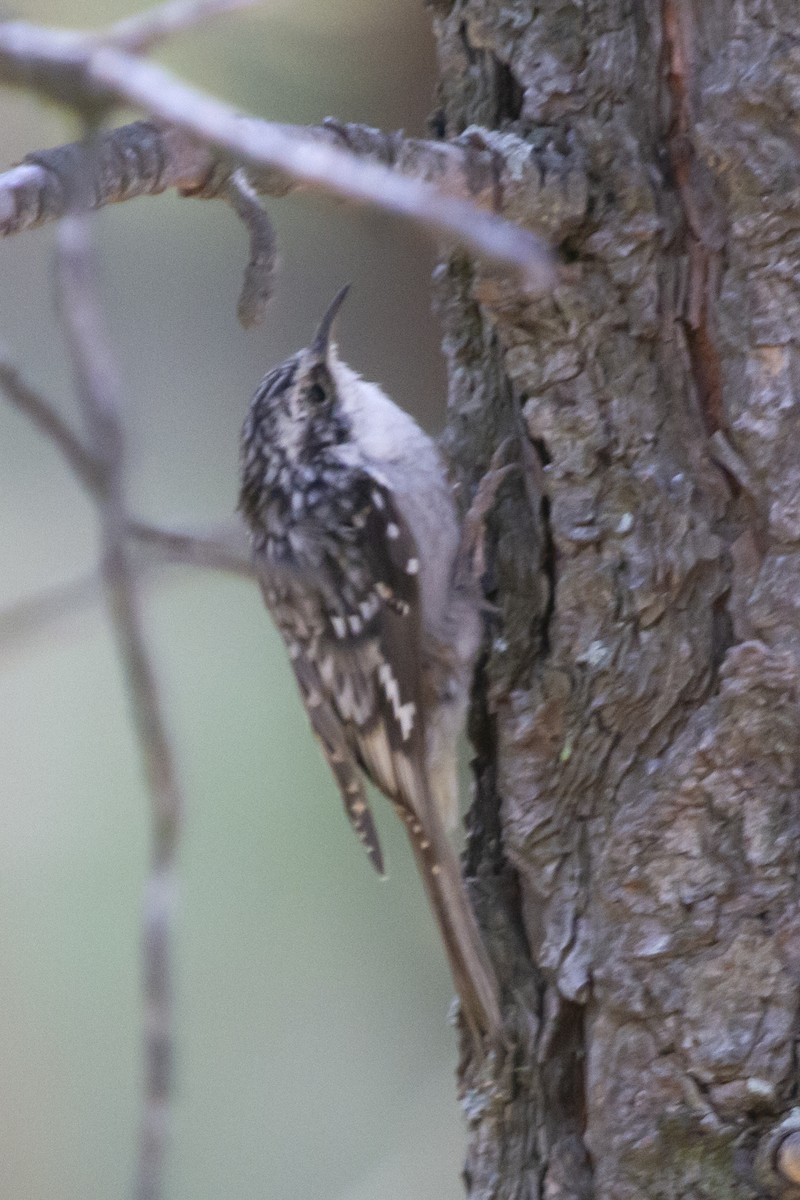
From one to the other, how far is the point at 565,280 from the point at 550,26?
1.00 feet

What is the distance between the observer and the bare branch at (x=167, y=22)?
658 mm

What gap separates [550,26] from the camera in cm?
159

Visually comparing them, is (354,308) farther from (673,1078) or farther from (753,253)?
(673,1078)

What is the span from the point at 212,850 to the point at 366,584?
1.27 meters

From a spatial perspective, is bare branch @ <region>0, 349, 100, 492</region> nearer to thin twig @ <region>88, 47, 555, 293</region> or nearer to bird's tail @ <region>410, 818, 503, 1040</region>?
thin twig @ <region>88, 47, 555, 293</region>

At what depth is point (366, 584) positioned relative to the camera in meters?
1.95

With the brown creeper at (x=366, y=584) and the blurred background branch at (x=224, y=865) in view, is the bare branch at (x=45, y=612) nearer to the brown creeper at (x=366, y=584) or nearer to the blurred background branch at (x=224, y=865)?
the brown creeper at (x=366, y=584)

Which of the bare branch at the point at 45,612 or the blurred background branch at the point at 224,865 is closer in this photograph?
the bare branch at the point at 45,612

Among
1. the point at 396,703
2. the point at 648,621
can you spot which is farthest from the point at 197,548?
the point at 396,703

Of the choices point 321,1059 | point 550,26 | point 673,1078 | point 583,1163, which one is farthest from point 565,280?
point 321,1059

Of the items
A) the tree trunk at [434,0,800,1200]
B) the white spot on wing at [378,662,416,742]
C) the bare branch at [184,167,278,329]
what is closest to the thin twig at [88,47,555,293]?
the bare branch at [184,167,278,329]

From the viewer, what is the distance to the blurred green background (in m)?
2.93

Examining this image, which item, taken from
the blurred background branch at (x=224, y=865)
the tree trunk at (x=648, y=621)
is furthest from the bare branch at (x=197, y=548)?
the blurred background branch at (x=224, y=865)

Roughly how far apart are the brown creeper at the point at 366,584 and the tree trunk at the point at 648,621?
6.8 inches
